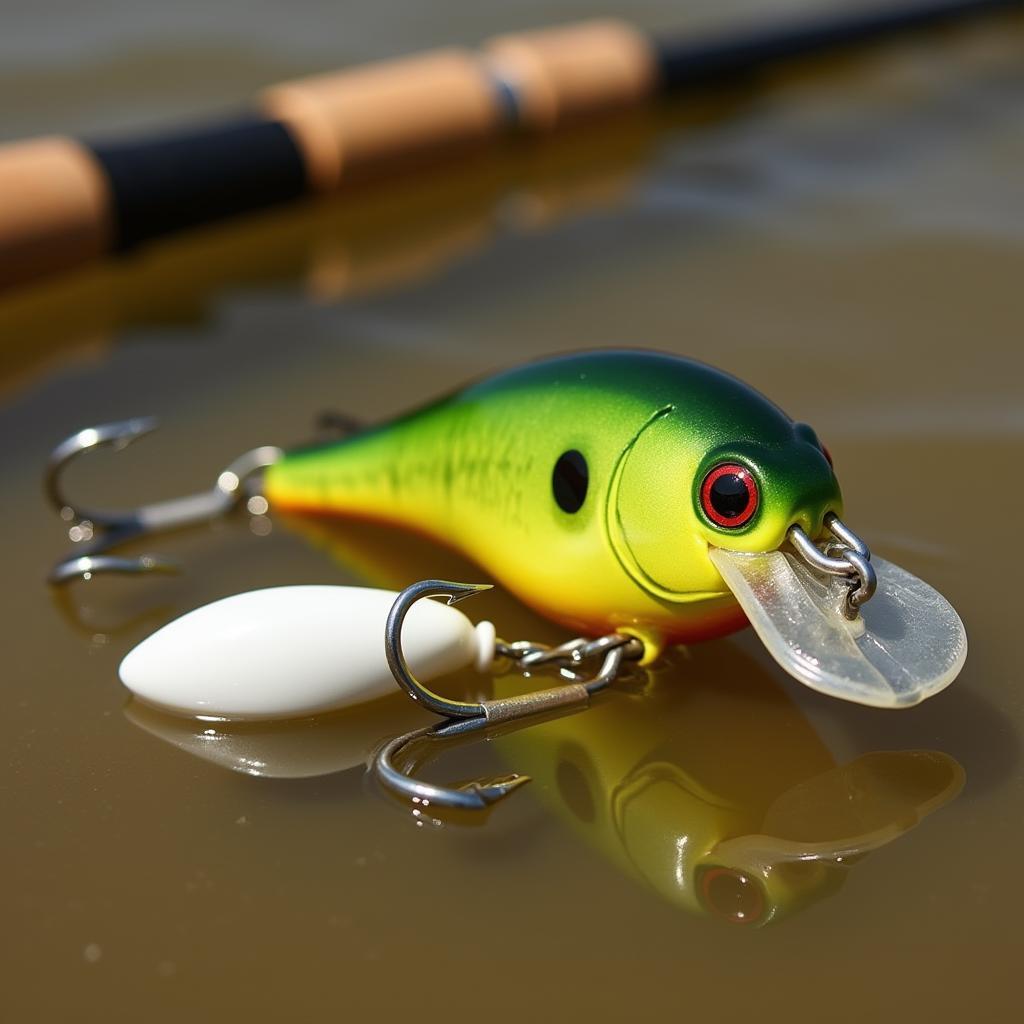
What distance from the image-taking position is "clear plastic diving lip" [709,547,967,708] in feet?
3.43

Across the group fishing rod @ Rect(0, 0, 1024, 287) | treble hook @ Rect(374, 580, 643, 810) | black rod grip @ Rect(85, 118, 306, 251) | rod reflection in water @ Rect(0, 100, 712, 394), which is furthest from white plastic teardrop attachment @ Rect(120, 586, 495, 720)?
black rod grip @ Rect(85, 118, 306, 251)

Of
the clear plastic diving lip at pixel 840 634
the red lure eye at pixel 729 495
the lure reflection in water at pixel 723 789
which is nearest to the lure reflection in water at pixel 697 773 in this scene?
the lure reflection in water at pixel 723 789

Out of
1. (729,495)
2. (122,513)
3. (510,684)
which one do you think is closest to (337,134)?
(122,513)

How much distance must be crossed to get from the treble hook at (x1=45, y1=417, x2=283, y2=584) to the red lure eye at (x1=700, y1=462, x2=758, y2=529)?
2.07 ft

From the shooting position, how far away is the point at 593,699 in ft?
4.05

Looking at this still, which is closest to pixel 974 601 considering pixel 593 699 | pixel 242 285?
pixel 593 699

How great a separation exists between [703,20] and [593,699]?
283 centimetres

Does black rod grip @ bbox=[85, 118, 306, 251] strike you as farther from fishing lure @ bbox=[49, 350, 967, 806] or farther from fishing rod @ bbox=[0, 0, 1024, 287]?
fishing lure @ bbox=[49, 350, 967, 806]

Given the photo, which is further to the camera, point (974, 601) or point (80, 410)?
point (80, 410)

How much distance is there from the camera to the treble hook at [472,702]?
110cm

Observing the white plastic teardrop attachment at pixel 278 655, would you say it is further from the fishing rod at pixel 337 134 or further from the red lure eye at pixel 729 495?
the fishing rod at pixel 337 134

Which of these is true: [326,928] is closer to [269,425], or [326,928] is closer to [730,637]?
[730,637]

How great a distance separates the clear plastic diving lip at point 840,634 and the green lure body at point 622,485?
0.03m

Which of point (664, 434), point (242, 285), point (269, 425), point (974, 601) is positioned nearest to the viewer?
point (664, 434)
